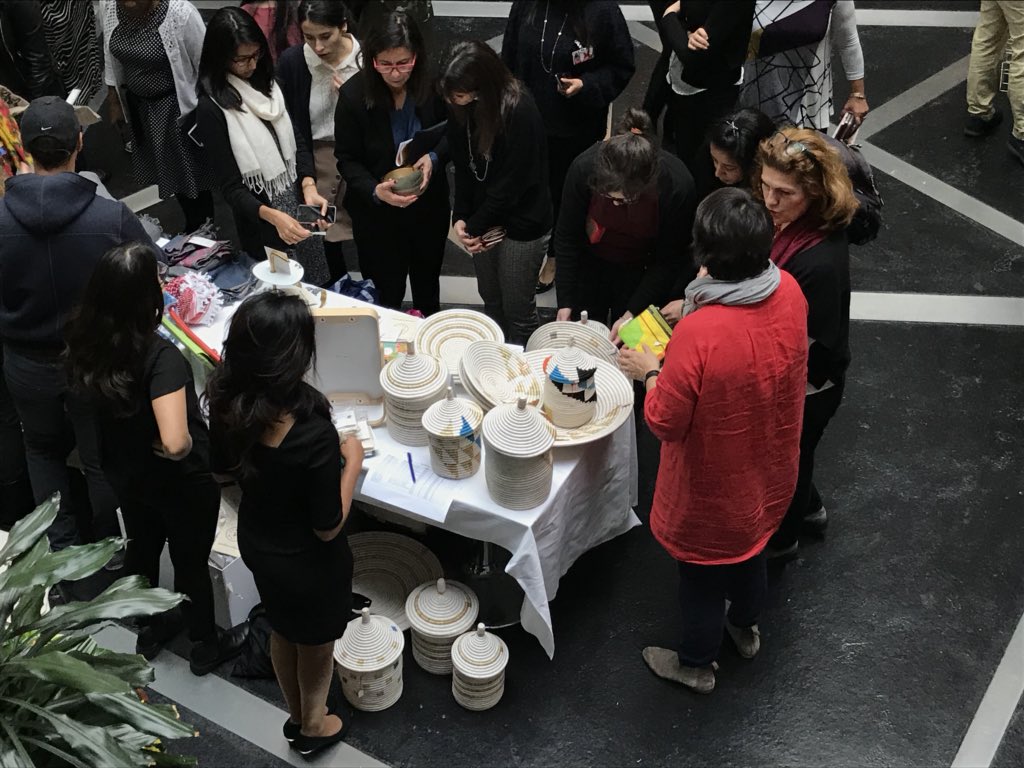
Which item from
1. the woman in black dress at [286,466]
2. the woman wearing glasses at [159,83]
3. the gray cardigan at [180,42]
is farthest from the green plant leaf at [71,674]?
the gray cardigan at [180,42]

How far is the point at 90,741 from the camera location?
6.35 ft

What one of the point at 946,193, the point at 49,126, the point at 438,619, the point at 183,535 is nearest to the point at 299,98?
the point at 49,126

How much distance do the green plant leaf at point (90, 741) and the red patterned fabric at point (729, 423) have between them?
1390 mm

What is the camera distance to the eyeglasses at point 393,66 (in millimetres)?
3539

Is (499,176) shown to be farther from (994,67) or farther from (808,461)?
(994,67)

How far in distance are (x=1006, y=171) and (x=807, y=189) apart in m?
3.48

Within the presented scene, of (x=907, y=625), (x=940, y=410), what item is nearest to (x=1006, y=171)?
(x=940, y=410)

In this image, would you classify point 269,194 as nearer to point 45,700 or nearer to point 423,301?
point 423,301

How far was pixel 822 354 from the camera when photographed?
2959 millimetres

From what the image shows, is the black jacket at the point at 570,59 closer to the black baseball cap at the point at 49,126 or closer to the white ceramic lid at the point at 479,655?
the black baseball cap at the point at 49,126

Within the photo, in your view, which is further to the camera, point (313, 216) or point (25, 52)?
point (25, 52)

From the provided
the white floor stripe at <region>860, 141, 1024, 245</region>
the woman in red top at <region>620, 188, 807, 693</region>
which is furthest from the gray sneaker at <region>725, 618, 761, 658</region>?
the white floor stripe at <region>860, 141, 1024, 245</region>

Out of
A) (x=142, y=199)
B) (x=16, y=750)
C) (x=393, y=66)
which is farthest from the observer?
(x=142, y=199)

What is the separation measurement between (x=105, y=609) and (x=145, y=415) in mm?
644
